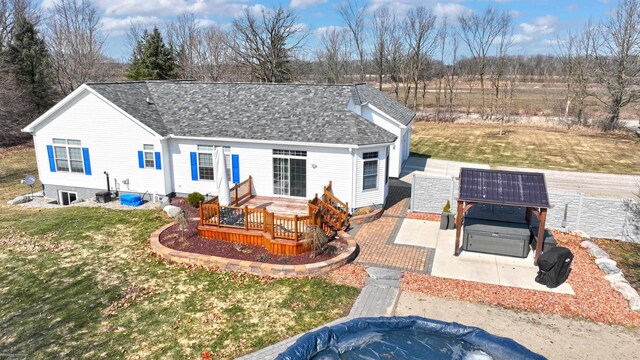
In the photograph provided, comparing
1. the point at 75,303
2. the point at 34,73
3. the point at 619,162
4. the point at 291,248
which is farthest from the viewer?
the point at 34,73

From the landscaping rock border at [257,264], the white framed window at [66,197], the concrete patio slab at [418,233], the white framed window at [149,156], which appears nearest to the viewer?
the landscaping rock border at [257,264]

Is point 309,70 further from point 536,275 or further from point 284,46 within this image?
point 536,275

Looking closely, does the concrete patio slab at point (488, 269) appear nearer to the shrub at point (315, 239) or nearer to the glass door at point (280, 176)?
the shrub at point (315, 239)

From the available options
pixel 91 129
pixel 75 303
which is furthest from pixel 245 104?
pixel 75 303

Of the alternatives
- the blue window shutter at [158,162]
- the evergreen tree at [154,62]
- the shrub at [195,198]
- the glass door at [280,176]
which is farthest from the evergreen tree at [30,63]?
the glass door at [280,176]

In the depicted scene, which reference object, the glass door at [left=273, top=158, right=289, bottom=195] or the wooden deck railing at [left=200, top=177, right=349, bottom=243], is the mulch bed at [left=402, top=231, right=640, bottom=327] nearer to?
the wooden deck railing at [left=200, top=177, right=349, bottom=243]

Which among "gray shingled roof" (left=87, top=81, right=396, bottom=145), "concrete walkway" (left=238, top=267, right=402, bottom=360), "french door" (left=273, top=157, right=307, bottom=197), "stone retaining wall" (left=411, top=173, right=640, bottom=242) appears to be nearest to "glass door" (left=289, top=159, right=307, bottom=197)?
"french door" (left=273, top=157, right=307, bottom=197)

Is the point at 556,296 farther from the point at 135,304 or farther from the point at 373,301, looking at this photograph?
the point at 135,304
